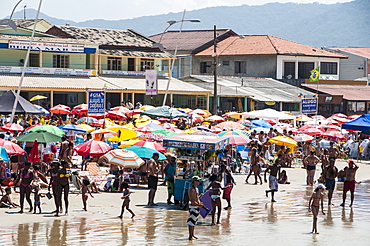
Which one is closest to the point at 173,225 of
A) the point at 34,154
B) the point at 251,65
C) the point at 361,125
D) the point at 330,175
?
the point at 330,175

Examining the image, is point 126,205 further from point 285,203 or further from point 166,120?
point 166,120

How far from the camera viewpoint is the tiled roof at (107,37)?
47469mm

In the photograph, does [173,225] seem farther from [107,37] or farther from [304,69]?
[304,69]

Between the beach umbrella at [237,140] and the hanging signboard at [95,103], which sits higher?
the hanging signboard at [95,103]

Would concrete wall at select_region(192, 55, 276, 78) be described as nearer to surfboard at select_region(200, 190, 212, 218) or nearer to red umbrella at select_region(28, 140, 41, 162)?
red umbrella at select_region(28, 140, 41, 162)

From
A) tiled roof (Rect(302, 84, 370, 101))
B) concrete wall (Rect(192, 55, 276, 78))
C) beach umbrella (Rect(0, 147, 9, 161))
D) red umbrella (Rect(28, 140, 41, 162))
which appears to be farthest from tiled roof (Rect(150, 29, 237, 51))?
beach umbrella (Rect(0, 147, 9, 161))

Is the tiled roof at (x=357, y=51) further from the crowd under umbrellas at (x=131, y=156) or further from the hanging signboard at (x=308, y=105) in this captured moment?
the crowd under umbrellas at (x=131, y=156)

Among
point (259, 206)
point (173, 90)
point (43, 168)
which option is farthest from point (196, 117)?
A: point (259, 206)

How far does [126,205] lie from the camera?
14.8m

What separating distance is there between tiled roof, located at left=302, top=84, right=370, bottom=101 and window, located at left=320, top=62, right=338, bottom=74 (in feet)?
10.8

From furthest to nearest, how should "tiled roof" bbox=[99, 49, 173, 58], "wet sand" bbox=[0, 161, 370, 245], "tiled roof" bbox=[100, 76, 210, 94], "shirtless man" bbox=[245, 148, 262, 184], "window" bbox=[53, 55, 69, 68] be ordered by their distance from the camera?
"tiled roof" bbox=[99, 49, 173, 58]
"tiled roof" bbox=[100, 76, 210, 94]
"window" bbox=[53, 55, 69, 68]
"shirtless man" bbox=[245, 148, 262, 184]
"wet sand" bbox=[0, 161, 370, 245]

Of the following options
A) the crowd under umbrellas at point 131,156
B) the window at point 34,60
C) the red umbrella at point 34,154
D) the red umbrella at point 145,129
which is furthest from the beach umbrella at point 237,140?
the window at point 34,60

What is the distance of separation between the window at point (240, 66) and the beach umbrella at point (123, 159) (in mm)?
41347

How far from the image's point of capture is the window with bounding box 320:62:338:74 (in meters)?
59.7
